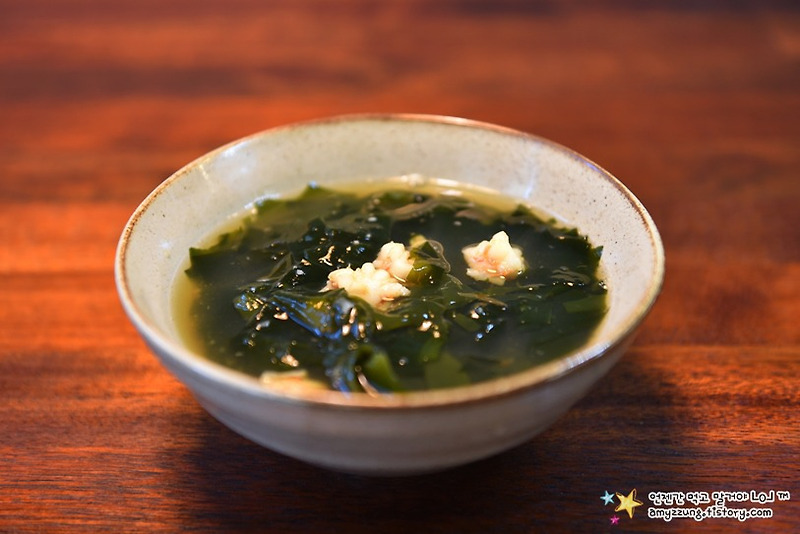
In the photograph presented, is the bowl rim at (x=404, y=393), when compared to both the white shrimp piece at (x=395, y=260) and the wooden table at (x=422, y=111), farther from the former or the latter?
the white shrimp piece at (x=395, y=260)

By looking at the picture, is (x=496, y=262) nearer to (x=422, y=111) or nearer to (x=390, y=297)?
(x=390, y=297)

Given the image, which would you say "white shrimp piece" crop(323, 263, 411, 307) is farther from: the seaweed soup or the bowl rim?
the bowl rim

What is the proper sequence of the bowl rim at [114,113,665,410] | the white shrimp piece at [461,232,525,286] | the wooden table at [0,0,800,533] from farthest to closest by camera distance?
the white shrimp piece at [461,232,525,286]
the wooden table at [0,0,800,533]
the bowl rim at [114,113,665,410]

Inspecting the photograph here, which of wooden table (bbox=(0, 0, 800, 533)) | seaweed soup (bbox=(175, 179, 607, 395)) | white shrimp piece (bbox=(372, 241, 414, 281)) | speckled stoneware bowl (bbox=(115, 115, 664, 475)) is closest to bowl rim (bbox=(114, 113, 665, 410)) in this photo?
speckled stoneware bowl (bbox=(115, 115, 664, 475))

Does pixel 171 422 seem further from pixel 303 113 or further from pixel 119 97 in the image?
pixel 119 97

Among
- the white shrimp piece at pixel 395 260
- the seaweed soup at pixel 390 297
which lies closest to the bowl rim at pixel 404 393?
the seaweed soup at pixel 390 297
